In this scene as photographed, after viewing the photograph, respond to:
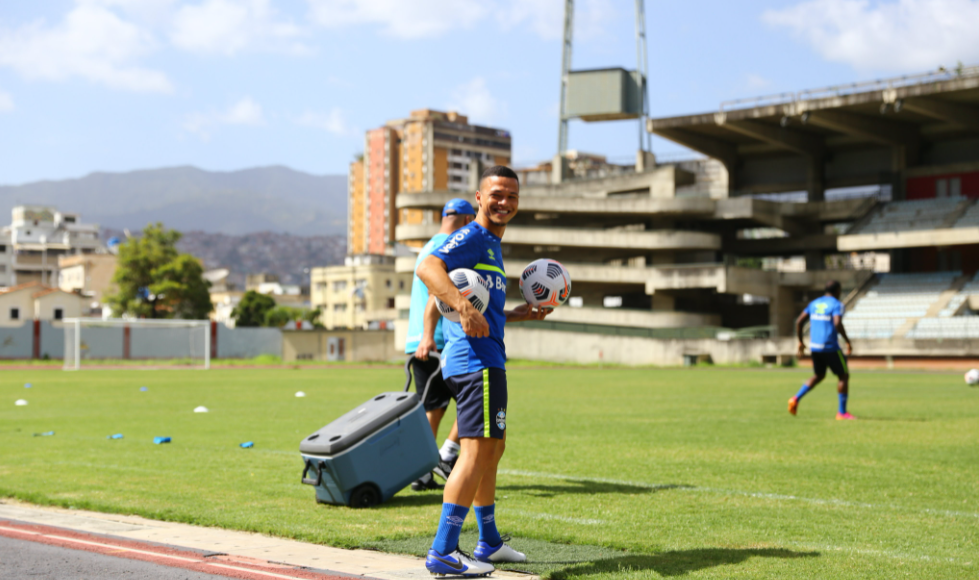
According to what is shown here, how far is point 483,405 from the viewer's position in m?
4.98

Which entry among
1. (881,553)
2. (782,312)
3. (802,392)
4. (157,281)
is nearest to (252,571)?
(881,553)

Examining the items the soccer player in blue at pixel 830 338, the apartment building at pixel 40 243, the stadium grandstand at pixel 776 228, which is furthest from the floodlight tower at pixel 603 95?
the apartment building at pixel 40 243

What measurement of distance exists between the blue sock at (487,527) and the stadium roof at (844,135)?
161 ft

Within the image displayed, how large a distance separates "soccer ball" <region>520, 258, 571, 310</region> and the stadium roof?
47.9 metres

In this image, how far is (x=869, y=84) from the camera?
1976 inches

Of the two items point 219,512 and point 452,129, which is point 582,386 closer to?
point 219,512

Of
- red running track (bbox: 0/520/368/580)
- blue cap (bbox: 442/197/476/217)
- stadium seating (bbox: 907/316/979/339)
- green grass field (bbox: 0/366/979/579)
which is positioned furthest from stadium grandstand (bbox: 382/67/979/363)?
red running track (bbox: 0/520/368/580)

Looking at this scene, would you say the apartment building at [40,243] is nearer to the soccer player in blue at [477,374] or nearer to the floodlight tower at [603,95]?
the floodlight tower at [603,95]

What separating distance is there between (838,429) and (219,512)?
9405 mm

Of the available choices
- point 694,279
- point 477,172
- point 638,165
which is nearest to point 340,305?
point 477,172

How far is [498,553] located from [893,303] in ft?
152

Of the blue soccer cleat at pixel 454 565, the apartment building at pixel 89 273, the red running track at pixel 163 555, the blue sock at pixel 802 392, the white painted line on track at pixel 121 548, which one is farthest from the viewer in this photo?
the apartment building at pixel 89 273

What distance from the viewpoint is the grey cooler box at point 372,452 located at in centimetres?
682

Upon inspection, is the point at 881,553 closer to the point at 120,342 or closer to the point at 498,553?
the point at 498,553
